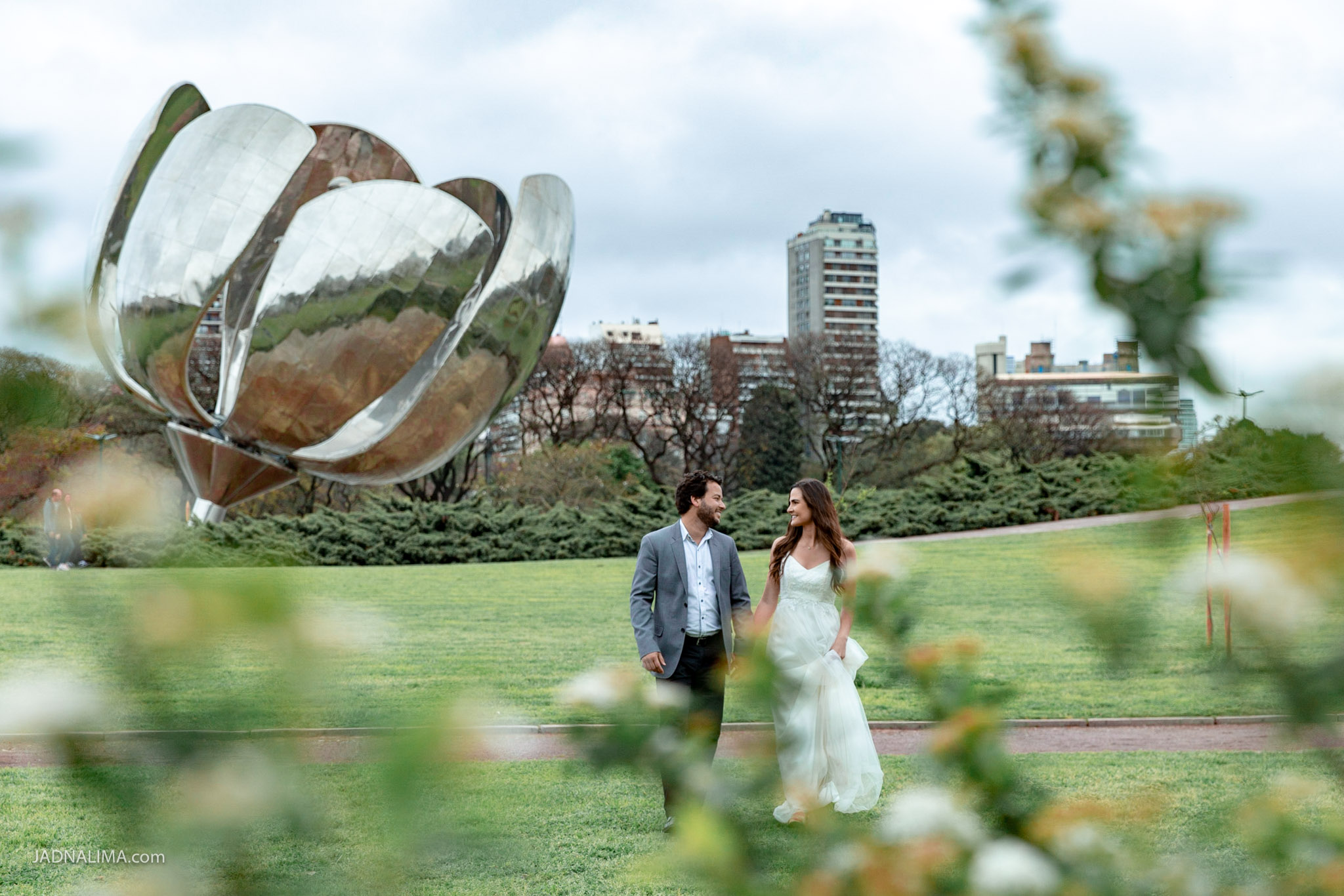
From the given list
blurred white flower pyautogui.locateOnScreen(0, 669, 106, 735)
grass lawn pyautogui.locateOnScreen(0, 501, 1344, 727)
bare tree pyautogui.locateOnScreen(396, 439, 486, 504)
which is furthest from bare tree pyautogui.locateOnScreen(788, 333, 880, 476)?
blurred white flower pyautogui.locateOnScreen(0, 669, 106, 735)

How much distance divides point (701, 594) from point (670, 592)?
0.46 ft

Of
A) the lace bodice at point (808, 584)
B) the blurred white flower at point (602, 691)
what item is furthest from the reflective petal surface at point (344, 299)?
the blurred white flower at point (602, 691)

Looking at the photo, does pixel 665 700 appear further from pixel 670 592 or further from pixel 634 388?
pixel 634 388

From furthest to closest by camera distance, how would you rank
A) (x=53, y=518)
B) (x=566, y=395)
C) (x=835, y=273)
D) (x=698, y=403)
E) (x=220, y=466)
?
(x=835, y=273) < (x=698, y=403) < (x=566, y=395) < (x=220, y=466) < (x=53, y=518)

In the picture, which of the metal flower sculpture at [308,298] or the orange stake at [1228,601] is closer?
the orange stake at [1228,601]

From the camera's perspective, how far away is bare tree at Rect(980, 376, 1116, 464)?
39.3 m

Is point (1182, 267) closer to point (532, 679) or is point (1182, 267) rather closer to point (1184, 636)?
point (1184, 636)

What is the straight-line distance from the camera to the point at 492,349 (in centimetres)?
859

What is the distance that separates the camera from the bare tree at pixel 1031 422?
39.3 meters

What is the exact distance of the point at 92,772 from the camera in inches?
21.8

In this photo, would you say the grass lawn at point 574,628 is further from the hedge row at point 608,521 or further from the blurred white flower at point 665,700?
the hedge row at point 608,521

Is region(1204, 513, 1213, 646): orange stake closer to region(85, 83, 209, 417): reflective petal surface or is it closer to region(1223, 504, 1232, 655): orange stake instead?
region(1223, 504, 1232, 655): orange stake

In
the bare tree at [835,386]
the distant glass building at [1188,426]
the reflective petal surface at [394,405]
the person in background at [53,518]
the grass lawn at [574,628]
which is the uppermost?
the bare tree at [835,386]

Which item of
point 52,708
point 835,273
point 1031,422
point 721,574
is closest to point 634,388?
point 1031,422
